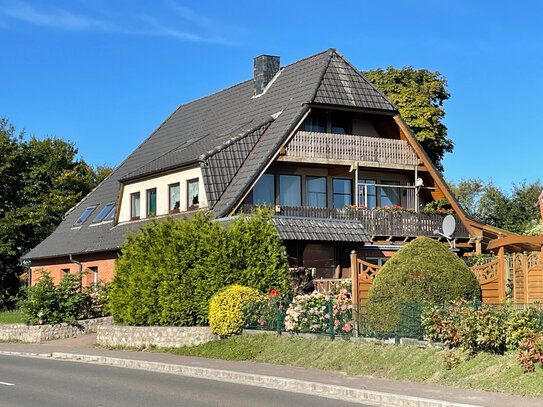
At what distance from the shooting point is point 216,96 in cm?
4409

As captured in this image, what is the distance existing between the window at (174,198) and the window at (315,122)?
5.70 meters

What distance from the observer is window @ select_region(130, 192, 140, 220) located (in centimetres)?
3756

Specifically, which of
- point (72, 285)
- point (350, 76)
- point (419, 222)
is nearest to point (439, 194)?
point (419, 222)

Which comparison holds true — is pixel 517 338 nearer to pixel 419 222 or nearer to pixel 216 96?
pixel 419 222

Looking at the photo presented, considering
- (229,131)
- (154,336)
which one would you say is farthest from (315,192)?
(154,336)

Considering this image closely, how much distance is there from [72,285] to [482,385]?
19.2 metres

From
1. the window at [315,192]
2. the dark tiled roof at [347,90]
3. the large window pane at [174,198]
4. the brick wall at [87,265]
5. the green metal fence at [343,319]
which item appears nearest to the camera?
the green metal fence at [343,319]

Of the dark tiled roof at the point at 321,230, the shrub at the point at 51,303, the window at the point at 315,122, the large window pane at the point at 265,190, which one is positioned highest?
the window at the point at 315,122

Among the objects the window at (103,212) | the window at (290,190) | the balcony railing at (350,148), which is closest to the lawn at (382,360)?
the window at (290,190)

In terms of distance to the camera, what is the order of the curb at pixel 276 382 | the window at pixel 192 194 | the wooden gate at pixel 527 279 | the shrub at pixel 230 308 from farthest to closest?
the window at pixel 192 194, the wooden gate at pixel 527 279, the shrub at pixel 230 308, the curb at pixel 276 382

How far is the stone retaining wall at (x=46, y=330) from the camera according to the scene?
2961 cm

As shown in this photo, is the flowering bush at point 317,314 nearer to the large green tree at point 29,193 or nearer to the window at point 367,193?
the window at point 367,193

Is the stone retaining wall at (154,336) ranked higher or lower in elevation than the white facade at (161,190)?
lower

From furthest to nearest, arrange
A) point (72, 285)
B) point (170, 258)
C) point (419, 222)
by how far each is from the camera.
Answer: point (419, 222) → point (72, 285) → point (170, 258)
